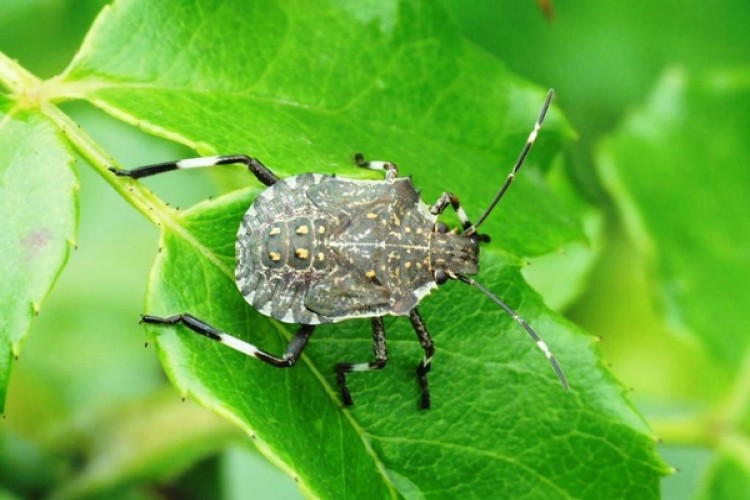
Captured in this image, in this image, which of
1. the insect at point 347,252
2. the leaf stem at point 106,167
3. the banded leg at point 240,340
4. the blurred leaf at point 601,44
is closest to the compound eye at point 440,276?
the insect at point 347,252

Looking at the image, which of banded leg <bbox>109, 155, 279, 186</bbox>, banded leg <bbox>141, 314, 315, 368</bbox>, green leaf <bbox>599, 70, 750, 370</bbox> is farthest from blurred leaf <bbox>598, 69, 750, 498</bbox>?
banded leg <bbox>141, 314, 315, 368</bbox>

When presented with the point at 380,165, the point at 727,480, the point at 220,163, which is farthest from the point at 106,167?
the point at 727,480

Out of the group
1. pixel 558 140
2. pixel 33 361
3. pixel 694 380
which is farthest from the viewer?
pixel 694 380

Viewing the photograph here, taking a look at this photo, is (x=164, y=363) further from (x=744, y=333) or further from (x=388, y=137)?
(x=744, y=333)

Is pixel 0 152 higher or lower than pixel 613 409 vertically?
higher

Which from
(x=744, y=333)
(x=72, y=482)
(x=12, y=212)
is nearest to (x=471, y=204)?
(x=12, y=212)

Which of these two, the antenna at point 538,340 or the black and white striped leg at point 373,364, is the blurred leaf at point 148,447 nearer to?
the black and white striped leg at point 373,364
